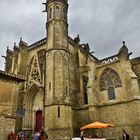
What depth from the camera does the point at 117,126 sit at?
17.0m

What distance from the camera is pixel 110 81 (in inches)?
753

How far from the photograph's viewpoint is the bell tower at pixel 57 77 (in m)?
16.6

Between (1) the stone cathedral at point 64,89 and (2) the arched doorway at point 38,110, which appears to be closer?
(1) the stone cathedral at point 64,89

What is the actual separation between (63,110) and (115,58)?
25.1 feet

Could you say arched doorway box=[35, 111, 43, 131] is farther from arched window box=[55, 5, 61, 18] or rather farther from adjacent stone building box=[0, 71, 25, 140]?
arched window box=[55, 5, 61, 18]

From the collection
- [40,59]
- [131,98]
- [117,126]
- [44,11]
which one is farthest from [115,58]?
[44,11]

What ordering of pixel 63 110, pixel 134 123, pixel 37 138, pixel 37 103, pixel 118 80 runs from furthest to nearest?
pixel 37 103 → pixel 118 80 → pixel 63 110 → pixel 134 123 → pixel 37 138

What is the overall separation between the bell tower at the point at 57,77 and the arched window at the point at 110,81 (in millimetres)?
3672

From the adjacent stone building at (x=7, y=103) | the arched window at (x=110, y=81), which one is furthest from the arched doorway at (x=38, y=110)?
the arched window at (x=110, y=81)

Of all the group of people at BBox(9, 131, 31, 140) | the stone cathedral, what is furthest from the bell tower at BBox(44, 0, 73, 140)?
the group of people at BBox(9, 131, 31, 140)

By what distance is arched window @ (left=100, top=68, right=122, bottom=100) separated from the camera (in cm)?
1853

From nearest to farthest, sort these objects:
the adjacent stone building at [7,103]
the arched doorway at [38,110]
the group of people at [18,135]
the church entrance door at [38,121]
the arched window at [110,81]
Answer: the group of people at [18,135], the adjacent stone building at [7,103], the arched window at [110,81], the church entrance door at [38,121], the arched doorway at [38,110]

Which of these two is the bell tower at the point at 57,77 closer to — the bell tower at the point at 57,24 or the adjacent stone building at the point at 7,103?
the bell tower at the point at 57,24

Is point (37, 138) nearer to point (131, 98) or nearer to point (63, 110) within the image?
point (63, 110)
